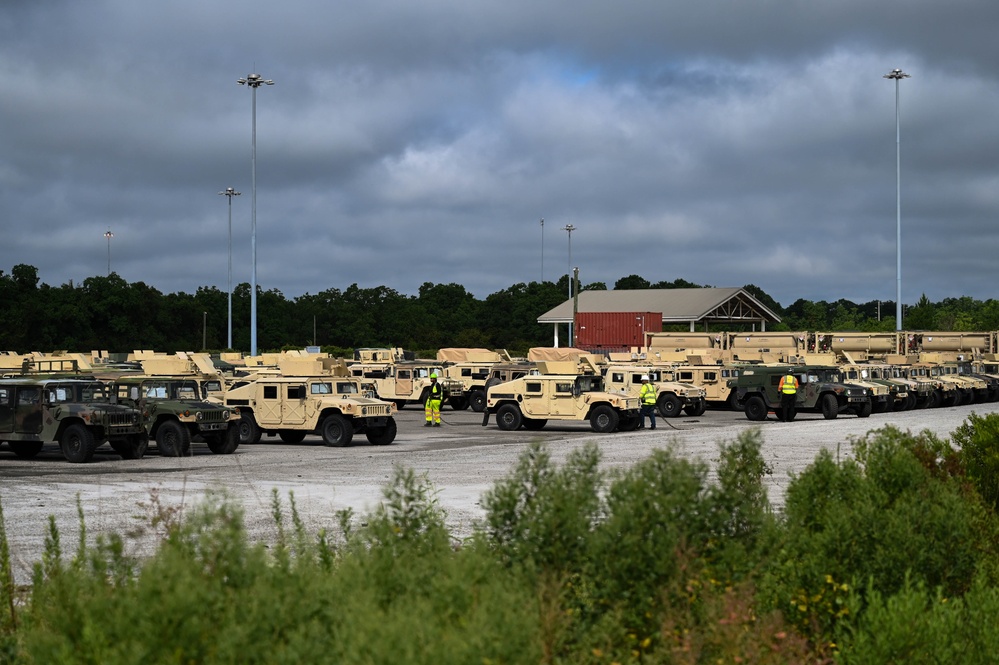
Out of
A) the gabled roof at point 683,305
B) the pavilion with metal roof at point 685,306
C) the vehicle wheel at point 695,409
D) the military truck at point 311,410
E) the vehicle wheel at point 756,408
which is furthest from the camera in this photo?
the gabled roof at point 683,305

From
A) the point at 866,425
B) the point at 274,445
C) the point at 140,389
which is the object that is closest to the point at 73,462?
the point at 140,389

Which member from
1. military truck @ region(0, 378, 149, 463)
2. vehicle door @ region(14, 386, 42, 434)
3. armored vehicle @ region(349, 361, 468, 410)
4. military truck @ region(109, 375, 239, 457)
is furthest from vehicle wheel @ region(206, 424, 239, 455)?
armored vehicle @ region(349, 361, 468, 410)

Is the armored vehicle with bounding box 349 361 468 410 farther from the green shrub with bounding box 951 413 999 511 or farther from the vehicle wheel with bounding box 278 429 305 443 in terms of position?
the green shrub with bounding box 951 413 999 511

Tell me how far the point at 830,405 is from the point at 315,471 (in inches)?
792

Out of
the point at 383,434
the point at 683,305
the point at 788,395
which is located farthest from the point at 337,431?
the point at 683,305

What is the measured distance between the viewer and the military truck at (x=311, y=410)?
86.6 ft

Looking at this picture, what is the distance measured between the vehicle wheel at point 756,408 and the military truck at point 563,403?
5.66 m

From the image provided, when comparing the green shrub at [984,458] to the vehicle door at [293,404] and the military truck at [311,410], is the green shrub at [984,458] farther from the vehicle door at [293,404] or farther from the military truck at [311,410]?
the vehicle door at [293,404]

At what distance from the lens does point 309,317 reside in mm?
102375

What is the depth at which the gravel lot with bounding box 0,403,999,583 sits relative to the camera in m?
13.4

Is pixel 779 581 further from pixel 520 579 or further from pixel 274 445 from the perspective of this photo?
pixel 274 445

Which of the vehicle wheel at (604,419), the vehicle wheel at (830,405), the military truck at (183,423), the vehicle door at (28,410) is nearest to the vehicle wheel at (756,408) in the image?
the vehicle wheel at (830,405)

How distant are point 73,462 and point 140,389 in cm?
339

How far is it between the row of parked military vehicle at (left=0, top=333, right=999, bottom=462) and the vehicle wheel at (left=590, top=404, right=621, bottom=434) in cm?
3
